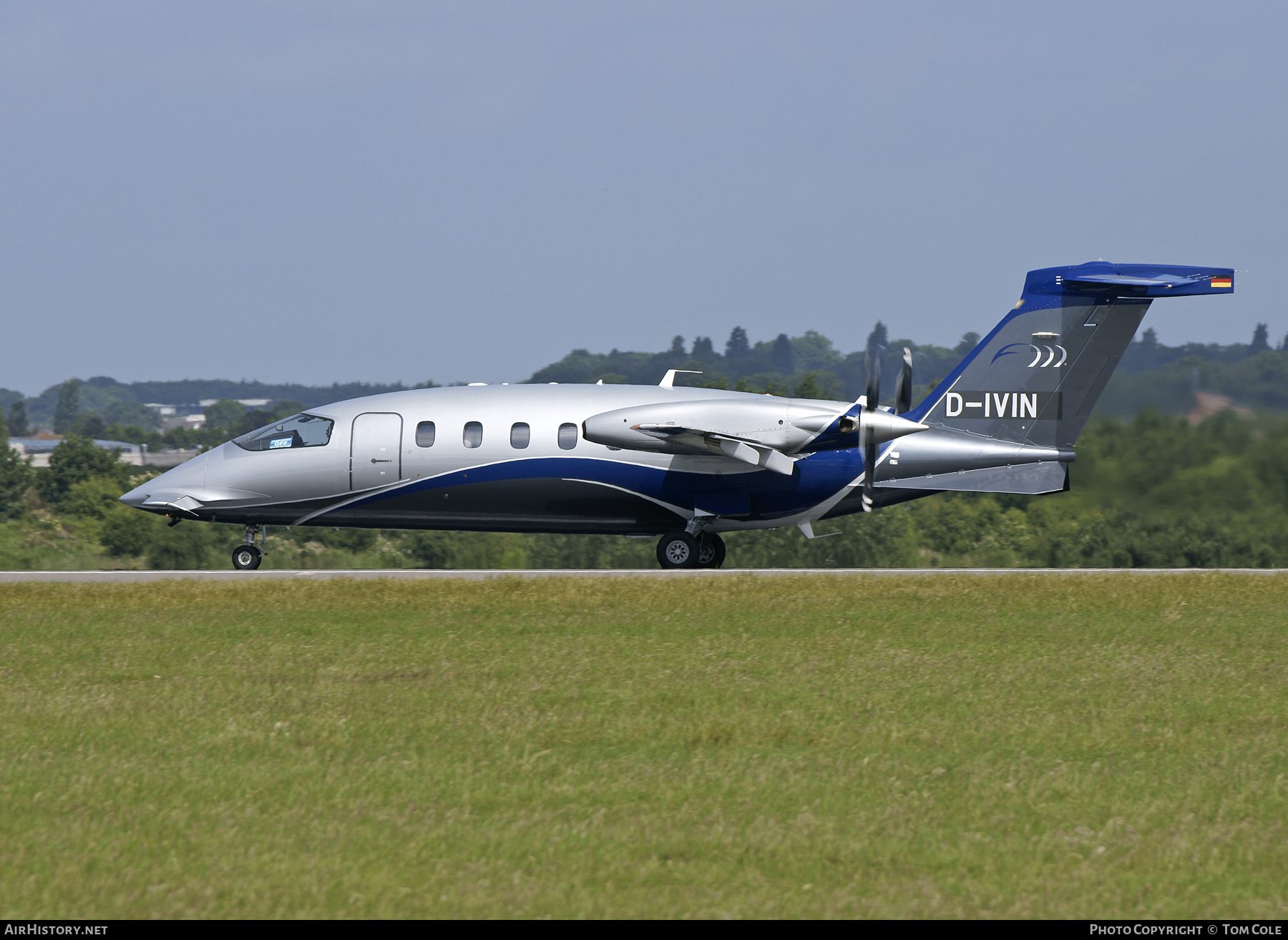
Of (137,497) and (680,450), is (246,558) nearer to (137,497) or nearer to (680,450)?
(137,497)

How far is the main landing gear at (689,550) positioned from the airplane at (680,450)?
0.03 m

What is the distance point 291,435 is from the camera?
80.6 ft

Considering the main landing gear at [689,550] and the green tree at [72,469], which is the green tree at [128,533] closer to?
the green tree at [72,469]

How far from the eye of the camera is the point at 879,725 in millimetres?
10336

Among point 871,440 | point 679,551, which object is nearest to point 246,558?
point 679,551

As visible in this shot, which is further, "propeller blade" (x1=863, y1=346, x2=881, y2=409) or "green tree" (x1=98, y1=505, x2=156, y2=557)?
"green tree" (x1=98, y1=505, x2=156, y2=557)

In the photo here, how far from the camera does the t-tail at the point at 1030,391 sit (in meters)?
23.0

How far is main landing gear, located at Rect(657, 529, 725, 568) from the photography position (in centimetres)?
2414

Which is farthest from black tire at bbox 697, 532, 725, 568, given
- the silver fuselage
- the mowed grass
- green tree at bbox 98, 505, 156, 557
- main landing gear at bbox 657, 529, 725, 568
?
green tree at bbox 98, 505, 156, 557

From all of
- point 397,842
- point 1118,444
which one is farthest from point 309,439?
point 397,842

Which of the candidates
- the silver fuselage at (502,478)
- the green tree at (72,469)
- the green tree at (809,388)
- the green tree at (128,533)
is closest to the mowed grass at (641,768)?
the silver fuselage at (502,478)

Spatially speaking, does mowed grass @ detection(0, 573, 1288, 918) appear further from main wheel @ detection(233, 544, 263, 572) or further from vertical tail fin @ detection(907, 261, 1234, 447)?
main wheel @ detection(233, 544, 263, 572)

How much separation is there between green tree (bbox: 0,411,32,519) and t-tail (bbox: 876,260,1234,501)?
119 feet

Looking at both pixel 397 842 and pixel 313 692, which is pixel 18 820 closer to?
pixel 397 842
